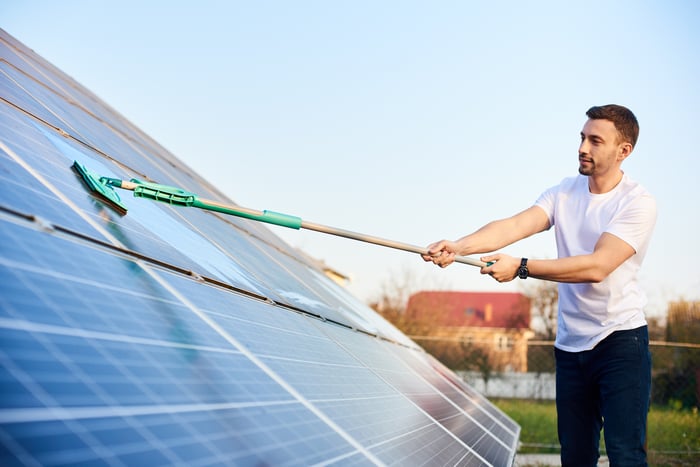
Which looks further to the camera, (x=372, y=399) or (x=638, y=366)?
(x=638, y=366)

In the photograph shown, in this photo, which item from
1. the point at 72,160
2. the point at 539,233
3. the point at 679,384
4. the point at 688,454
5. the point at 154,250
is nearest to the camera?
the point at 154,250

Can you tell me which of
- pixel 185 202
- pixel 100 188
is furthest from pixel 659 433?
pixel 100 188

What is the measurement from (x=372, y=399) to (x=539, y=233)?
184 cm

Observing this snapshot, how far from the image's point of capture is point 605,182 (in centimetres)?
413

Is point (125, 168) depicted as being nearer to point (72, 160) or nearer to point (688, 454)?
point (72, 160)

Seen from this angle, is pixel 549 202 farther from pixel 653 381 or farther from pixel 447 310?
pixel 447 310

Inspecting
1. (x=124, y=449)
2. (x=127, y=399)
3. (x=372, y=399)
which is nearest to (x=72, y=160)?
(x=372, y=399)

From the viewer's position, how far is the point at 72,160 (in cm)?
321

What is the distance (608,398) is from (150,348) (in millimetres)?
2731

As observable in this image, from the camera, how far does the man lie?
148 inches

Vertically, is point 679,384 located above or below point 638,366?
below

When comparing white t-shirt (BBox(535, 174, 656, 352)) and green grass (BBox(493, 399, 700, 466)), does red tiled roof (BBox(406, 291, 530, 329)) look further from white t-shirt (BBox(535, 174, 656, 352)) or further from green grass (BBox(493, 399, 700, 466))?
white t-shirt (BBox(535, 174, 656, 352))

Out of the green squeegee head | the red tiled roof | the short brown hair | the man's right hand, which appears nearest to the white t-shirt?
the short brown hair

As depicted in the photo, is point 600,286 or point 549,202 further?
point 549,202
